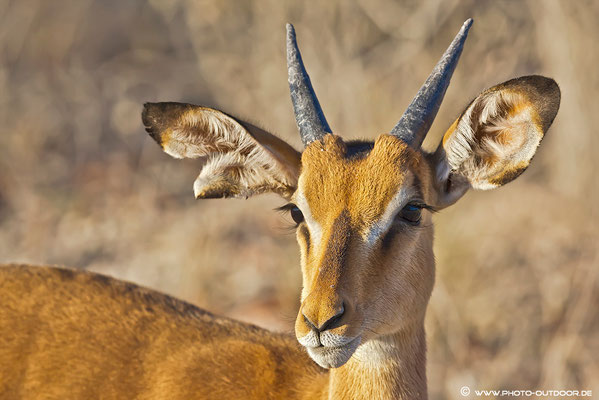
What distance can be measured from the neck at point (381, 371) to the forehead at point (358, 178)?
744 millimetres

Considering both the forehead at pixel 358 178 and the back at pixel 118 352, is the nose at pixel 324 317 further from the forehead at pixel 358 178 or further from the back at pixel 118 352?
the back at pixel 118 352

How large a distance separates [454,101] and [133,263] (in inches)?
174

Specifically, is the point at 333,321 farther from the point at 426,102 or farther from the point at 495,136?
the point at 495,136

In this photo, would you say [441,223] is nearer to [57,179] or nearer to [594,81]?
[594,81]

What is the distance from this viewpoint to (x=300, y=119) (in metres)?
4.45

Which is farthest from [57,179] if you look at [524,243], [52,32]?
[524,243]

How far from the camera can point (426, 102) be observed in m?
4.14

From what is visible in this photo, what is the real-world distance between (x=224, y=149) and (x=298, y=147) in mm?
5994

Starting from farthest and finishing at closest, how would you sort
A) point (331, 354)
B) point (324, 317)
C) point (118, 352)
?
point (118, 352) → point (331, 354) → point (324, 317)

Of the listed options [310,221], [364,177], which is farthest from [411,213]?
[310,221]

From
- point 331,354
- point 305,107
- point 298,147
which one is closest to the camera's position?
point 331,354

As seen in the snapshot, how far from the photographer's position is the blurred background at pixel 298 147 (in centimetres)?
835

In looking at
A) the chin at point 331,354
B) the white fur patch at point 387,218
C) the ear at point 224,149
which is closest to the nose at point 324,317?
the chin at point 331,354

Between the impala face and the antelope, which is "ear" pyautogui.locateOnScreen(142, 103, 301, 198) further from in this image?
the impala face
